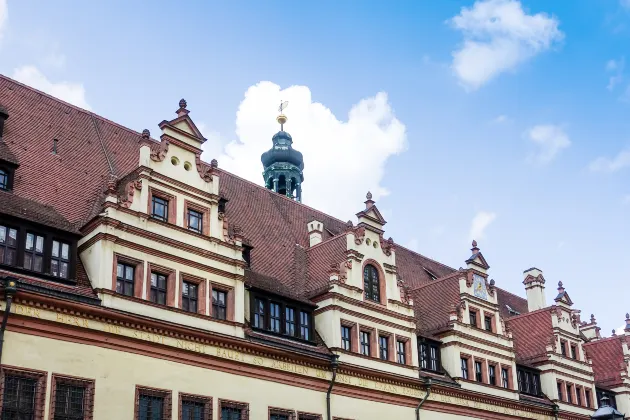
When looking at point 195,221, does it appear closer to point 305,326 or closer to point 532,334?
point 305,326

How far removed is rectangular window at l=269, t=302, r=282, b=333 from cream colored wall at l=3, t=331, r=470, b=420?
2586 mm

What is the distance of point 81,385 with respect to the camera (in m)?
28.0

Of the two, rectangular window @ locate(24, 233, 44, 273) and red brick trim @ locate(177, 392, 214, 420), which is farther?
red brick trim @ locate(177, 392, 214, 420)

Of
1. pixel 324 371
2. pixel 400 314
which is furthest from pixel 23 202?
pixel 400 314

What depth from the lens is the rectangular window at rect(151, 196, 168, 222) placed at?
1308 inches

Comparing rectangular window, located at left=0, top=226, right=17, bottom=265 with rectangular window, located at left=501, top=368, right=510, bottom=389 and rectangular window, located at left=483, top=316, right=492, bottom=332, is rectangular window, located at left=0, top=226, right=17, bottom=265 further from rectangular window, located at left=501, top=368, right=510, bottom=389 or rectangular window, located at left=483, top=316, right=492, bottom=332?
rectangular window, located at left=501, top=368, right=510, bottom=389

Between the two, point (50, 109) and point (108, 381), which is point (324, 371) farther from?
point (50, 109)

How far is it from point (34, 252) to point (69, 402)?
5262 mm

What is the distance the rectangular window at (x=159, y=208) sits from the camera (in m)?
33.2

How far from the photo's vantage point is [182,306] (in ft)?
107

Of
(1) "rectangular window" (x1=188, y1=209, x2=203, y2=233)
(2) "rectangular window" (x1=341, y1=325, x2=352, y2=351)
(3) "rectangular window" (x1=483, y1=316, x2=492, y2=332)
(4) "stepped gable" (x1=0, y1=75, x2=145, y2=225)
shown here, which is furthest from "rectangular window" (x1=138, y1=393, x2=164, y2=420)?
(3) "rectangular window" (x1=483, y1=316, x2=492, y2=332)

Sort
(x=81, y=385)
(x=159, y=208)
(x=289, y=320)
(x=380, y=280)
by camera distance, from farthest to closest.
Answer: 1. (x=380, y=280)
2. (x=289, y=320)
3. (x=159, y=208)
4. (x=81, y=385)

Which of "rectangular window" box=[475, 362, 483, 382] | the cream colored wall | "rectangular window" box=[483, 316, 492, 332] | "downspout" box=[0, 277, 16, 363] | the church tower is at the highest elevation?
the church tower

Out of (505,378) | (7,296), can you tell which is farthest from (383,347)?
(7,296)
